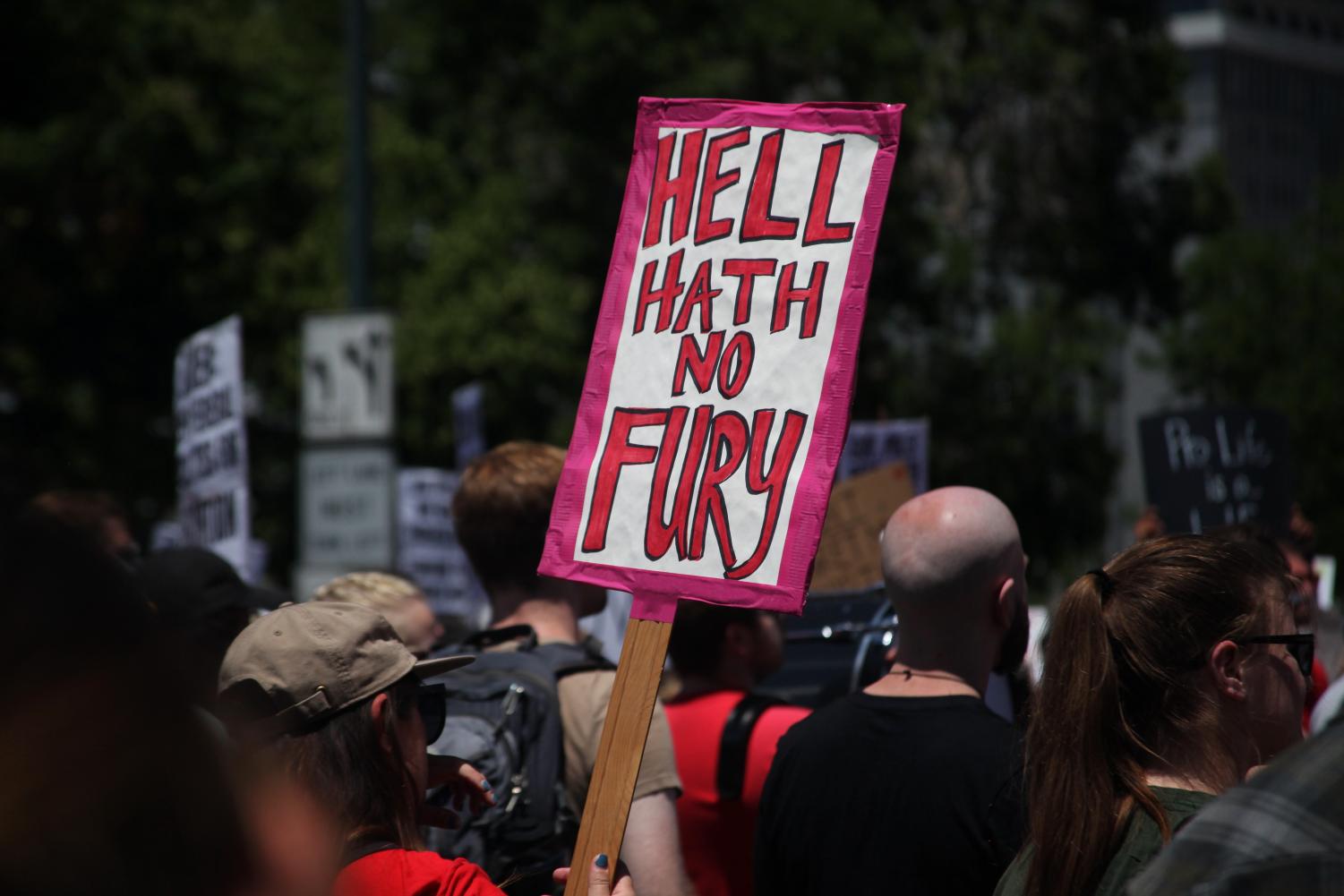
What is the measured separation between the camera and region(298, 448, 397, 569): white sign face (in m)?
8.92

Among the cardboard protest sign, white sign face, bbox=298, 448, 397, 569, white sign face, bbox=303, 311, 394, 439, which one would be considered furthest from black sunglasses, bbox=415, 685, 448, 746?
white sign face, bbox=303, 311, 394, 439

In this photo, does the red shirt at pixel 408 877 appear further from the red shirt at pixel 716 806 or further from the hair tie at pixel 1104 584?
the red shirt at pixel 716 806

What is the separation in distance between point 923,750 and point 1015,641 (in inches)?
13.4

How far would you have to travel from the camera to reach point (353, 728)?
8.12 ft

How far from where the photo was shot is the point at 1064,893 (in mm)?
2197

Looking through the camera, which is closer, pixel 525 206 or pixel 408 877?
pixel 408 877

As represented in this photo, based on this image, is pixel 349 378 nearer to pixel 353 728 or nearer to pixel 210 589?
pixel 210 589

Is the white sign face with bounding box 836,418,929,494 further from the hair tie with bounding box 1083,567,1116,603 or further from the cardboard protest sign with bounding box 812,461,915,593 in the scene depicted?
the hair tie with bounding box 1083,567,1116,603

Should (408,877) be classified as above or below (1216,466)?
below

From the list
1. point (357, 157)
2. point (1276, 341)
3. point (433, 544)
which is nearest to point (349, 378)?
point (433, 544)

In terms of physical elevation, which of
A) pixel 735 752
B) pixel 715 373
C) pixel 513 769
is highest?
pixel 715 373

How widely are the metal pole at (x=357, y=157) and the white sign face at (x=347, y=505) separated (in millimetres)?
2393

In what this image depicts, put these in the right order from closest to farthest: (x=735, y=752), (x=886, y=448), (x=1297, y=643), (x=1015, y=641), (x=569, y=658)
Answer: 1. (x=1297, y=643)
2. (x=1015, y=641)
3. (x=569, y=658)
4. (x=735, y=752)
5. (x=886, y=448)

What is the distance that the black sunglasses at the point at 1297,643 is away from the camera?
93.4 inches
